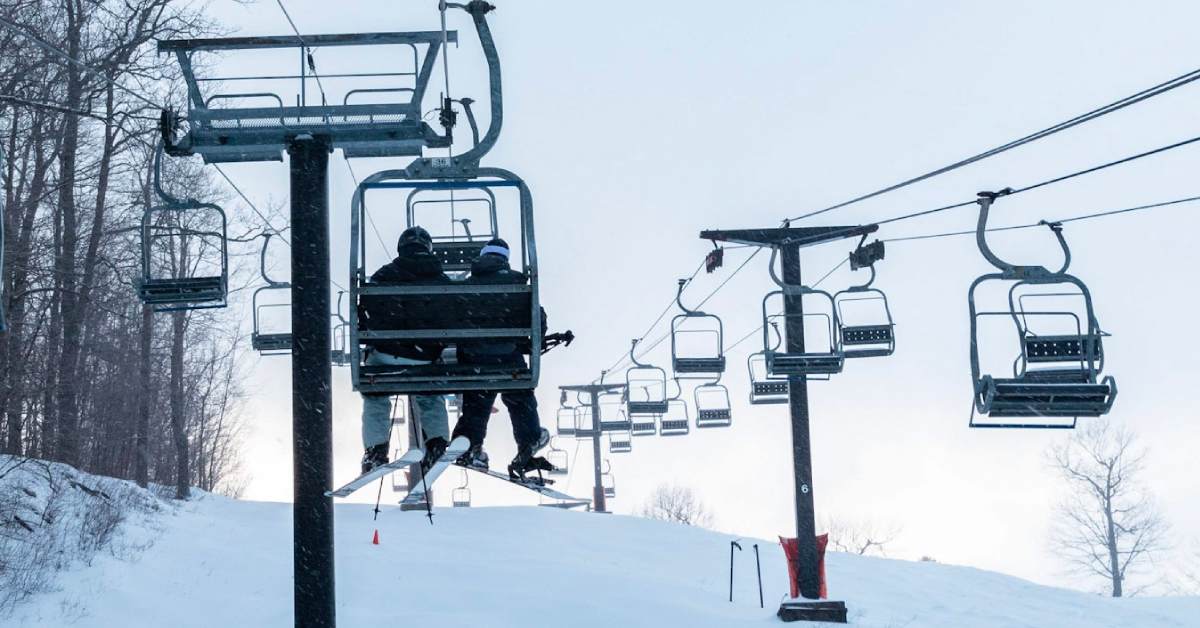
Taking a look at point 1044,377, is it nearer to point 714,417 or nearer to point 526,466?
point 526,466

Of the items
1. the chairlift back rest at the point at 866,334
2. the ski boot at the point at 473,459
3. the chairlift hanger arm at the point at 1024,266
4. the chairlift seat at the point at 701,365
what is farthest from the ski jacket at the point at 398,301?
the chairlift seat at the point at 701,365

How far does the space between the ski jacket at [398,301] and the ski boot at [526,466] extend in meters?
1.27

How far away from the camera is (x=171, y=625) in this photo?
49.1ft

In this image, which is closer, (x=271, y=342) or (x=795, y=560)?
(x=271, y=342)

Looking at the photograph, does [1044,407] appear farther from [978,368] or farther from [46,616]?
[46,616]

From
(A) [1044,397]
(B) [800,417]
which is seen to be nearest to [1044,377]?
(A) [1044,397]

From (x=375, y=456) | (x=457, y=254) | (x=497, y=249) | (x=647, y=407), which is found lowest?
(x=375, y=456)

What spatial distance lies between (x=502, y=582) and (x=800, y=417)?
5.50 m

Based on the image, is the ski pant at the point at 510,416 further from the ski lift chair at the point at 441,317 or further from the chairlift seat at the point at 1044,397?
the chairlift seat at the point at 1044,397

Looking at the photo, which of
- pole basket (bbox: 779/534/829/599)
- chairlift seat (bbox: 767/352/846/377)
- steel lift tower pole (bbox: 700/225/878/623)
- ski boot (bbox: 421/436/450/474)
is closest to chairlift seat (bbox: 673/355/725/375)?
steel lift tower pole (bbox: 700/225/878/623)

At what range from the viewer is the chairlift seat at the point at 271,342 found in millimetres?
16406

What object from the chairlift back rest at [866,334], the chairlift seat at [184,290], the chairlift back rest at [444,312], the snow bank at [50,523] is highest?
the chairlift seat at [184,290]

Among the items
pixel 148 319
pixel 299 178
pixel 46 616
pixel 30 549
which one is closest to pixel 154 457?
pixel 148 319

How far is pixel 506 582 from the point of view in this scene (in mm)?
20156
